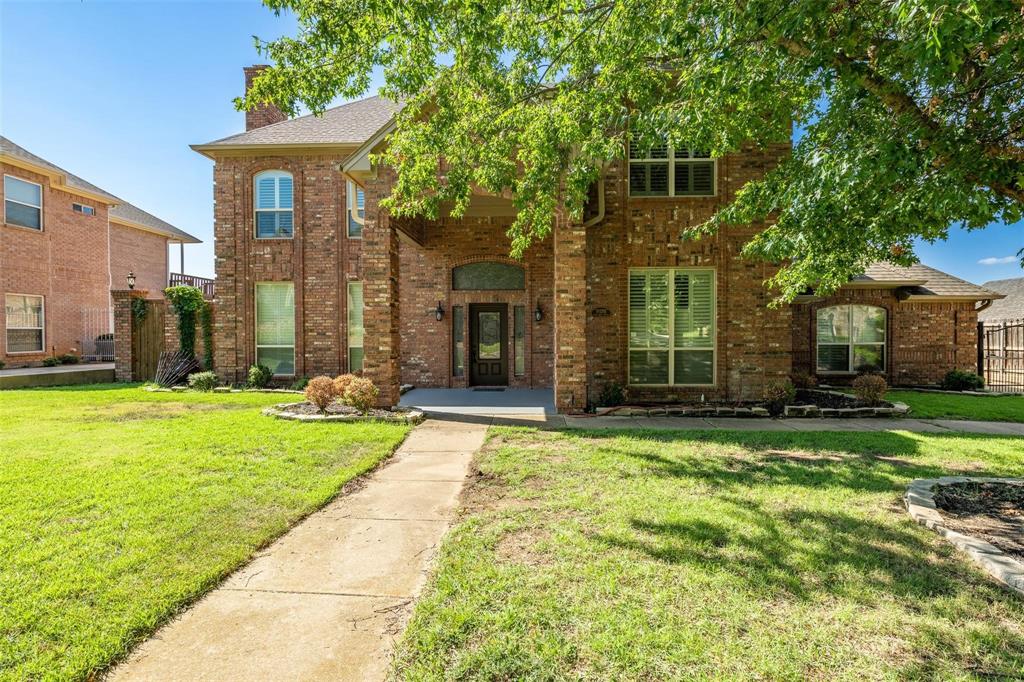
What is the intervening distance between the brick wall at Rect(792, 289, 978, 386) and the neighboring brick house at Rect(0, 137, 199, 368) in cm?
2352

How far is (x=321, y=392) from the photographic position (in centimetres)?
841

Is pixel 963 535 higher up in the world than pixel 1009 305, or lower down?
lower down

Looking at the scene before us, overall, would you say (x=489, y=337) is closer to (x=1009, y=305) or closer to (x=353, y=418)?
(x=353, y=418)

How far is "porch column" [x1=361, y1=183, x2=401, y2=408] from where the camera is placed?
357 inches

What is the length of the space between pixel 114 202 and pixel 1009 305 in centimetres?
4141

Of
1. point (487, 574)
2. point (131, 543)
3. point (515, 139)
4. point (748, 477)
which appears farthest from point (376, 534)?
point (515, 139)

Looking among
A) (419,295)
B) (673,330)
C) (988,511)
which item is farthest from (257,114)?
(988,511)

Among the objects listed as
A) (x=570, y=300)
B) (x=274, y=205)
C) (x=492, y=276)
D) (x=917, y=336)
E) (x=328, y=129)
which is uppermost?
(x=328, y=129)

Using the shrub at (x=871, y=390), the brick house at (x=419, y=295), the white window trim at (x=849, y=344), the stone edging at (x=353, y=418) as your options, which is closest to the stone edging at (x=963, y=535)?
the shrub at (x=871, y=390)

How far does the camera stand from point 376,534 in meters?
3.82

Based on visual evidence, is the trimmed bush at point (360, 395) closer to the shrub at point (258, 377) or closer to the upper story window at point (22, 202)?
the shrub at point (258, 377)

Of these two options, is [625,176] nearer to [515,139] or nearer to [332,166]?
[515,139]

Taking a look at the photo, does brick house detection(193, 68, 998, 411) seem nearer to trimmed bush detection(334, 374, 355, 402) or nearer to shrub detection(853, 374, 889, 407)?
trimmed bush detection(334, 374, 355, 402)

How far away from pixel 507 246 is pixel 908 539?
10113 mm
